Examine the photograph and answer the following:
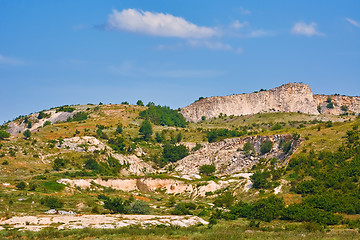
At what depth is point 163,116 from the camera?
555 feet

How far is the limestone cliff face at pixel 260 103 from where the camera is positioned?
598 feet

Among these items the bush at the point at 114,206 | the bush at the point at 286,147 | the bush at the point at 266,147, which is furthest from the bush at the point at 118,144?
the bush at the point at 114,206

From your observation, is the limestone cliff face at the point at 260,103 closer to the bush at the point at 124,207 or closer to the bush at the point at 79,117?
the bush at the point at 79,117

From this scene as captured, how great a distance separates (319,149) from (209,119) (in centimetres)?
9740

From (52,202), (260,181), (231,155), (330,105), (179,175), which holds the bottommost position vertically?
(52,202)

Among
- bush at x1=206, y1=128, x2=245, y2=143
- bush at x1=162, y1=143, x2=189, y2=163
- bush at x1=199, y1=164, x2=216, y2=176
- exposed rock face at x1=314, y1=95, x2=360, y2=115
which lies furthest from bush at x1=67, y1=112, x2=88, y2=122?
exposed rock face at x1=314, y1=95, x2=360, y2=115

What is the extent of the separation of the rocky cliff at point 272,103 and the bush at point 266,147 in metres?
77.0

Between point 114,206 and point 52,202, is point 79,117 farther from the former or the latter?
point 114,206

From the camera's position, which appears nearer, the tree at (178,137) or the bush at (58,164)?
the bush at (58,164)

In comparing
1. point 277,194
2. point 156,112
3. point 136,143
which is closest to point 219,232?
point 277,194

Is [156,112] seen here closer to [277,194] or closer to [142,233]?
[277,194]

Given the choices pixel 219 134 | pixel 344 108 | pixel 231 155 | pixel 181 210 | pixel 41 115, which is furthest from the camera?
pixel 344 108

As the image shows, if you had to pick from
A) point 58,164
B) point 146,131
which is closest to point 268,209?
point 58,164

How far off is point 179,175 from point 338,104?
10434 centimetres
